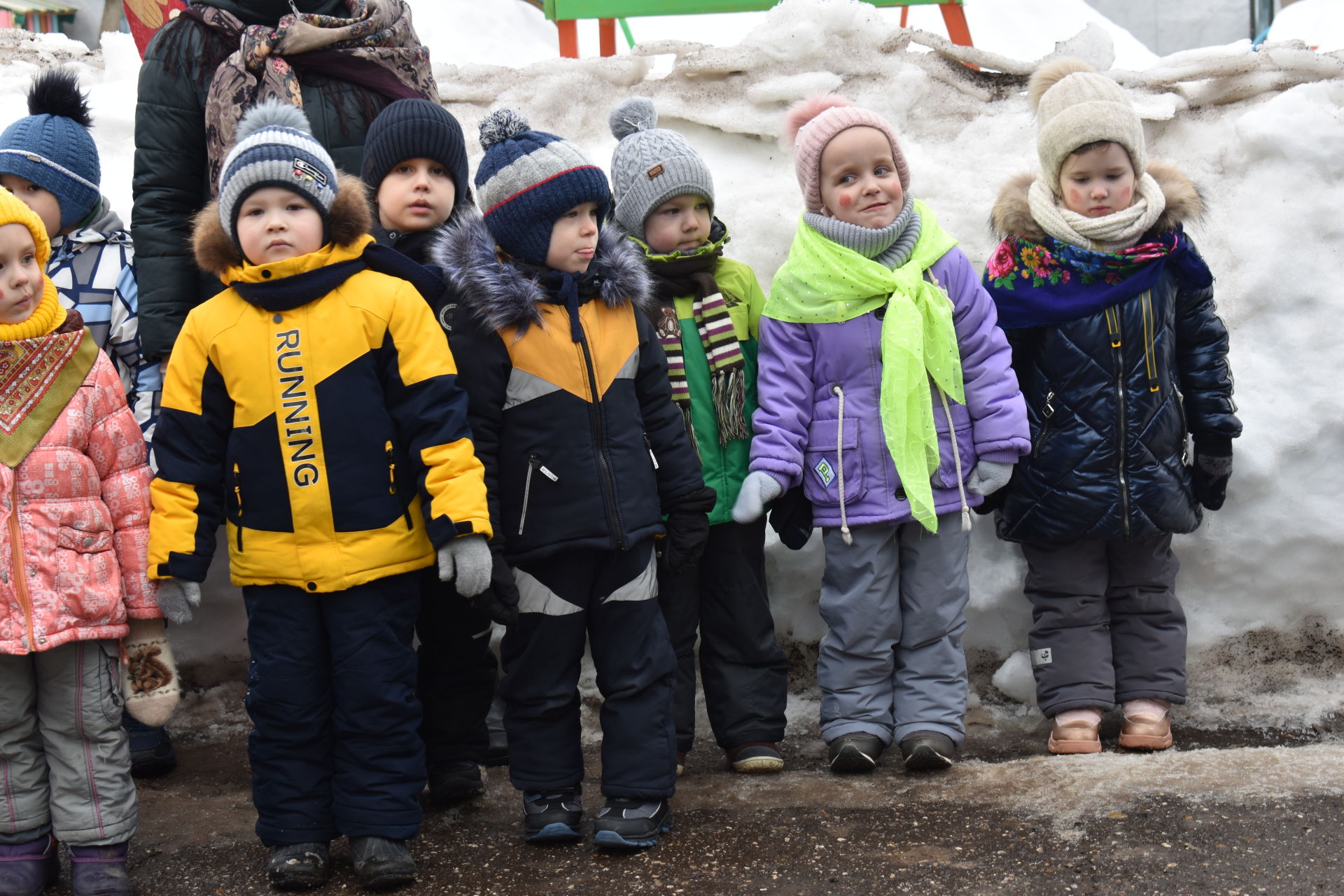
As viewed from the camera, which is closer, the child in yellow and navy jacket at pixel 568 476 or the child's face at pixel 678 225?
the child in yellow and navy jacket at pixel 568 476

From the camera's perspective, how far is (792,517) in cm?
348

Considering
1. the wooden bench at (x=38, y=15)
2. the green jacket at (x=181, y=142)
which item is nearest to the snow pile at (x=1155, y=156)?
the green jacket at (x=181, y=142)

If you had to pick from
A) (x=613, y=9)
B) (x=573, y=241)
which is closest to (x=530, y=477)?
(x=573, y=241)

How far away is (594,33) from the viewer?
444 inches

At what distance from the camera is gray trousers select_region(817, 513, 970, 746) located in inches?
133

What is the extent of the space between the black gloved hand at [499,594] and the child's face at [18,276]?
1229mm

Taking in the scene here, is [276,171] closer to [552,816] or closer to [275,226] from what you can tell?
[275,226]

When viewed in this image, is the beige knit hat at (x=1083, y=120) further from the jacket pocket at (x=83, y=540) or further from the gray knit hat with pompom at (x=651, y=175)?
the jacket pocket at (x=83, y=540)

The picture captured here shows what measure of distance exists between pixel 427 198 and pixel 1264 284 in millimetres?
2776

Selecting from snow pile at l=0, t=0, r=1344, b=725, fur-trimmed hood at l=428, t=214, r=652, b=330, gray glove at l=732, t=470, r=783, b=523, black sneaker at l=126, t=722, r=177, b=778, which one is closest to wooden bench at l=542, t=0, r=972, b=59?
snow pile at l=0, t=0, r=1344, b=725

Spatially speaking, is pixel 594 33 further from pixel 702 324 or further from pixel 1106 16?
pixel 702 324

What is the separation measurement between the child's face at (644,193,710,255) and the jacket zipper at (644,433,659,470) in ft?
2.03

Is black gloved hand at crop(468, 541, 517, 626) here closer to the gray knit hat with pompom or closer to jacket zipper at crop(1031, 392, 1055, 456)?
the gray knit hat with pompom

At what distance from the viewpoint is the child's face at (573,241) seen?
2.99 metres
